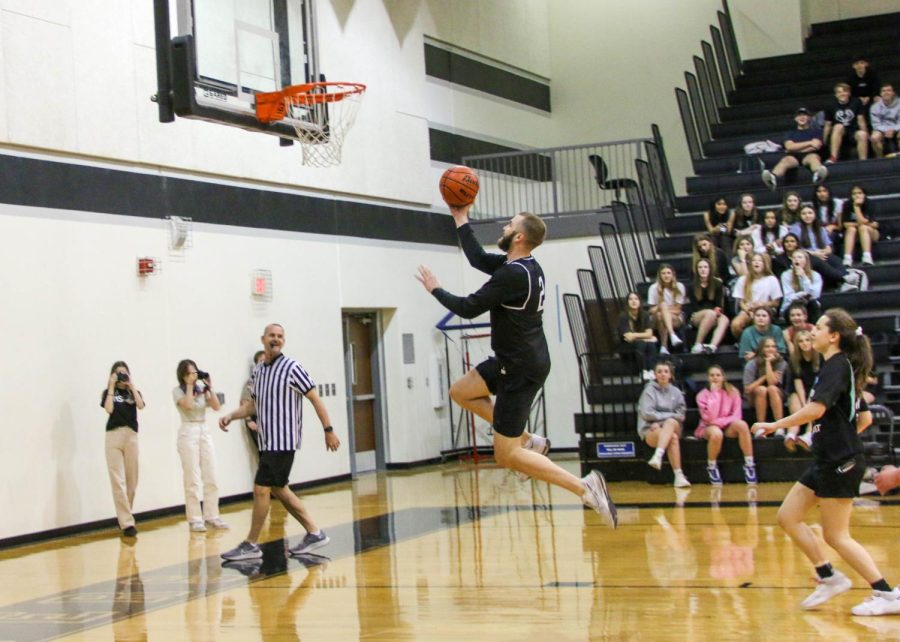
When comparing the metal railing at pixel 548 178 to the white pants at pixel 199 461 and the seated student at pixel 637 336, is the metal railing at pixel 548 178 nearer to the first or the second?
the seated student at pixel 637 336

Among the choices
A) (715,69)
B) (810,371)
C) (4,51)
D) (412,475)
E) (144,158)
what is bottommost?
(412,475)

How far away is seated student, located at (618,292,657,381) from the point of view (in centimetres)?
1406

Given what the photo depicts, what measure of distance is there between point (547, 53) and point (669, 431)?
36.8 ft

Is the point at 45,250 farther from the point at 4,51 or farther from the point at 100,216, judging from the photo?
the point at 4,51

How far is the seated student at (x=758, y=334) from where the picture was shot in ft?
43.8

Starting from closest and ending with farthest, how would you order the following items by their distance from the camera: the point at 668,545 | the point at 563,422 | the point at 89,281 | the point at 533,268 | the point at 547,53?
the point at 533,268 < the point at 668,545 < the point at 89,281 < the point at 563,422 < the point at 547,53

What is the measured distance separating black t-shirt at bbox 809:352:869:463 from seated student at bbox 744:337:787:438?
252 inches

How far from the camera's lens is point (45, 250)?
11938 millimetres

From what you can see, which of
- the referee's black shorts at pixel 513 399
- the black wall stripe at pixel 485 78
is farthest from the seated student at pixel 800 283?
the referee's black shorts at pixel 513 399

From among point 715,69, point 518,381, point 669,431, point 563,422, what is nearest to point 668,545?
point 518,381

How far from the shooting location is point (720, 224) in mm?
15906

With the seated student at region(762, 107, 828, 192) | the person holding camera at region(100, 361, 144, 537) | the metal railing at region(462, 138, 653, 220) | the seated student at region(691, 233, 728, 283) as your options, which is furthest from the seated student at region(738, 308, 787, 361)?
the person holding camera at region(100, 361, 144, 537)

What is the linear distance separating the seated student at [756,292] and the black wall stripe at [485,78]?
683cm

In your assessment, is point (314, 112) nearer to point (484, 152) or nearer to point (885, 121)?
A: point (484, 152)
